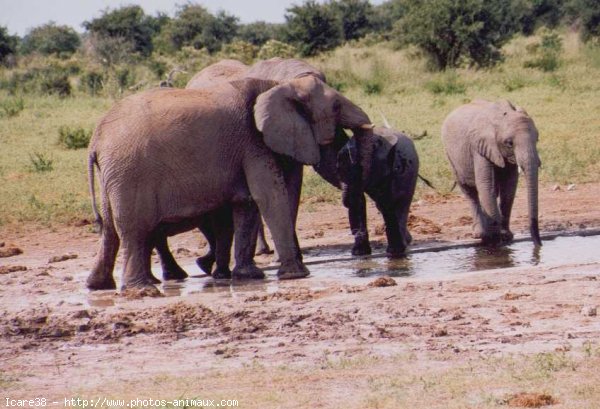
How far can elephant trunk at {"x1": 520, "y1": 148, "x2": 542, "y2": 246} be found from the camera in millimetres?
10414

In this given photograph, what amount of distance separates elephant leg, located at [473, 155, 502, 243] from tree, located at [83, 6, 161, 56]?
37.3 meters

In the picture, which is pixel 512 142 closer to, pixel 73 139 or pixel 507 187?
pixel 507 187

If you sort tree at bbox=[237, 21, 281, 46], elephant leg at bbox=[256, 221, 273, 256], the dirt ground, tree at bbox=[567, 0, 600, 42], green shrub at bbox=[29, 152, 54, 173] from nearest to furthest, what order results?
the dirt ground → elephant leg at bbox=[256, 221, 273, 256] → green shrub at bbox=[29, 152, 54, 173] → tree at bbox=[567, 0, 600, 42] → tree at bbox=[237, 21, 281, 46]

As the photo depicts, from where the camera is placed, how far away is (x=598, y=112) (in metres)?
19.2

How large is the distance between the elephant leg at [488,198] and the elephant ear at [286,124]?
6.75 ft

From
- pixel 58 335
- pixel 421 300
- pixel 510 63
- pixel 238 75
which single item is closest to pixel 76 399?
pixel 58 335

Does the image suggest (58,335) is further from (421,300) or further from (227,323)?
(421,300)

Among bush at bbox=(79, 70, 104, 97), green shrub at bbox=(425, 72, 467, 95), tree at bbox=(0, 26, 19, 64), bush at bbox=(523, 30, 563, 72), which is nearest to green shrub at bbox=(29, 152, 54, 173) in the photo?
green shrub at bbox=(425, 72, 467, 95)

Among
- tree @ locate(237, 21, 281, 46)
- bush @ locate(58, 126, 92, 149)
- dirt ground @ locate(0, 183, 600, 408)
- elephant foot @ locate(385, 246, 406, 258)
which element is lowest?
elephant foot @ locate(385, 246, 406, 258)

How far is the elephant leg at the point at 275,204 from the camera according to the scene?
980 cm

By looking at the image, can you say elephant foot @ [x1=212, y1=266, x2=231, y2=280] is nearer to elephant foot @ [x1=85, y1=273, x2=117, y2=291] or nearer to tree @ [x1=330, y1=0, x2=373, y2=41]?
elephant foot @ [x1=85, y1=273, x2=117, y2=291]

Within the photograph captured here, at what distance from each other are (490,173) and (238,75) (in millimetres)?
2484

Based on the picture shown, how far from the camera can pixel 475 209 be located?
480 inches

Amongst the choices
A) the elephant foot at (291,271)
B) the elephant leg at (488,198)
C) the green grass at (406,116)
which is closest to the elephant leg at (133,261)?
the elephant foot at (291,271)
